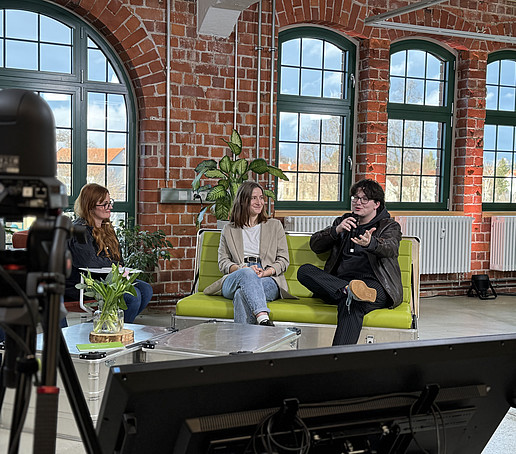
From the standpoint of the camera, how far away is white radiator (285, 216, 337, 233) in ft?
23.2

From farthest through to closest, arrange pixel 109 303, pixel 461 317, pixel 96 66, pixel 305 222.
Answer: pixel 305 222 < pixel 461 317 < pixel 96 66 < pixel 109 303

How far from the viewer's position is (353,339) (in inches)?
172

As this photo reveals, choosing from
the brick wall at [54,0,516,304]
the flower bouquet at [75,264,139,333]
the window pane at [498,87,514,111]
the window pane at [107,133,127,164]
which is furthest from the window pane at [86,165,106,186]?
the window pane at [498,87,514,111]

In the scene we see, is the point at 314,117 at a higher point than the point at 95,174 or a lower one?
higher

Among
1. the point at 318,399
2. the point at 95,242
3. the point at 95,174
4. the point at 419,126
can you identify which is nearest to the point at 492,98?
the point at 419,126

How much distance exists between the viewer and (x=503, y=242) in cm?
802

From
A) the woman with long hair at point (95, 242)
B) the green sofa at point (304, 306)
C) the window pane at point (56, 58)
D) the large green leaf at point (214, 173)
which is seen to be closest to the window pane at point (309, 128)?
the large green leaf at point (214, 173)

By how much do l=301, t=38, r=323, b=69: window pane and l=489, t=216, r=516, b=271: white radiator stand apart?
2759 mm

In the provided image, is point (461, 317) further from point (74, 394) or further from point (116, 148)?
point (74, 394)

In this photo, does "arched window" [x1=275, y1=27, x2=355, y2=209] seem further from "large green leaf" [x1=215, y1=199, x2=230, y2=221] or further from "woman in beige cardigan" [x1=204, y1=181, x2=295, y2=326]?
"woman in beige cardigan" [x1=204, y1=181, x2=295, y2=326]

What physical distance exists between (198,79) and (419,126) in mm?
2765

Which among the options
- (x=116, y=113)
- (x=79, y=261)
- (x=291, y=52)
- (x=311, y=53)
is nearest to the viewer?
(x=79, y=261)

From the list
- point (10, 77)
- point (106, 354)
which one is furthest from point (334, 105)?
point (106, 354)

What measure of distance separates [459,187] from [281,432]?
7328mm
